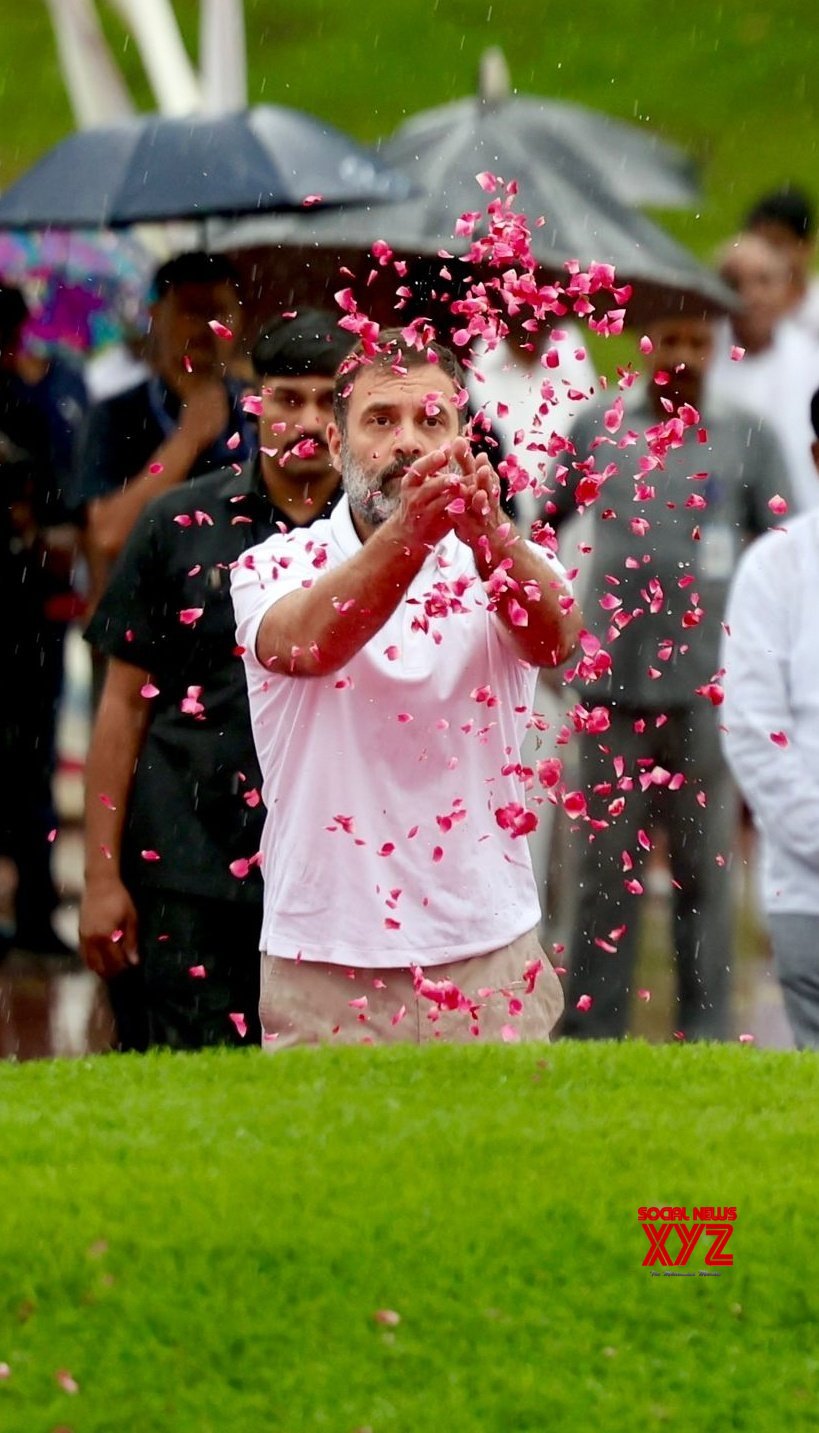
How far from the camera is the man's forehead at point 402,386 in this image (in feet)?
15.2

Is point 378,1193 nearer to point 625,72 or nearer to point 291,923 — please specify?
point 291,923

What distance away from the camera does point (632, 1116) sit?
4.29 m

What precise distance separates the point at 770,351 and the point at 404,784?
5.13 meters

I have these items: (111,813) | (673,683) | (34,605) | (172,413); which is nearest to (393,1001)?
A: (111,813)

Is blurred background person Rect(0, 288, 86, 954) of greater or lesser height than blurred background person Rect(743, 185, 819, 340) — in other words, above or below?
below

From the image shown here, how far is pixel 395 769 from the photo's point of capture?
476 cm

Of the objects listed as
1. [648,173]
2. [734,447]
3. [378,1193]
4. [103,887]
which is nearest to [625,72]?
[648,173]

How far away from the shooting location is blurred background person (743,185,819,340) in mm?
9617

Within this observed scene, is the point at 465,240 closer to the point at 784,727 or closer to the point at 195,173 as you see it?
the point at 195,173

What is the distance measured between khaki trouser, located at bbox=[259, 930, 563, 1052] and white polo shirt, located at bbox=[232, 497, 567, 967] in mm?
60

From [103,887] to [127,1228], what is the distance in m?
2.29

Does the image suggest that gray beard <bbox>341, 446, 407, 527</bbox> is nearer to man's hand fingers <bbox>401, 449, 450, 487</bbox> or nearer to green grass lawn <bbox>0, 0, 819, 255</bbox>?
man's hand fingers <bbox>401, 449, 450, 487</bbox>

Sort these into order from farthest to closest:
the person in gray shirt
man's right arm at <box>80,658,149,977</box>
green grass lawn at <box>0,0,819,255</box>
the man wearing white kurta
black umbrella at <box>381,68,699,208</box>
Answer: green grass lawn at <box>0,0,819,255</box> < black umbrella at <box>381,68,699,208</box> < the person in gray shirt < the man wearing white kurta < man's right arm at <box>80,658,149,977</box>

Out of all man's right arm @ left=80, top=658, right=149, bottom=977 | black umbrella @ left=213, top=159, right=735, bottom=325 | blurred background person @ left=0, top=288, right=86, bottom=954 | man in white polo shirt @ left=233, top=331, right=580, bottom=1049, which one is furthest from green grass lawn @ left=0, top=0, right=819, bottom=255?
man in white polo shirt @ left=233, top=331, right=580, bottom=1049
